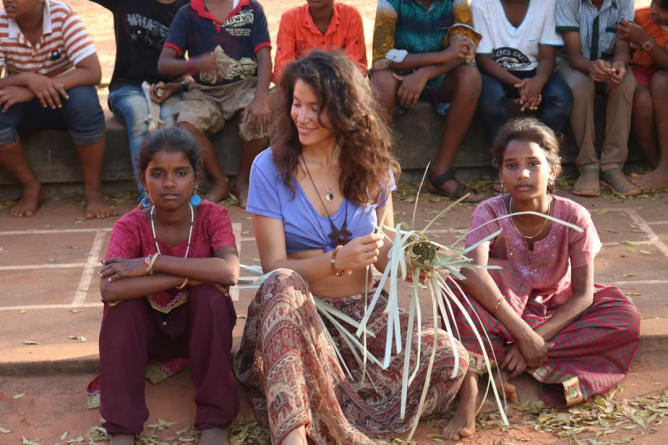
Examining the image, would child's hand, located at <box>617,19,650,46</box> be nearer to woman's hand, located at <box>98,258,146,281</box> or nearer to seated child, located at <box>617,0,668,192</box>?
seated child, located at <box>617,0,668,192</box>

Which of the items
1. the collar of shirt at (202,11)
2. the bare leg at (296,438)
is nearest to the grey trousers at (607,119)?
the collar of shirt at (202,11)

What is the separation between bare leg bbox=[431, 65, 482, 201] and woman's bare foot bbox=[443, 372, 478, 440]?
8.74 ft

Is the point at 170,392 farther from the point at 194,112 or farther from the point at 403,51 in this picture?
the point at 403,51

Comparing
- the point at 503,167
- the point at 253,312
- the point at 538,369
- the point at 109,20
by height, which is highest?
the point at 503,167

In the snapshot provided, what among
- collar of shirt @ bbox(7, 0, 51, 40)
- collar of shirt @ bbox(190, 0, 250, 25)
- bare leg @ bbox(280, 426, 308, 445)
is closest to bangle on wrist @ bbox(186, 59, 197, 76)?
collar of shirt @ bbox(190, 0, 250, 25)

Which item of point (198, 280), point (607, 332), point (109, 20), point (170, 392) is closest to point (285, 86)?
point (198, 280)

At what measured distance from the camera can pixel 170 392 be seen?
364 cm

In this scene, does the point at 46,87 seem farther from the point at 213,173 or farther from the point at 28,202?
the point at 213,173

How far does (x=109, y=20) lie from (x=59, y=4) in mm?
5422

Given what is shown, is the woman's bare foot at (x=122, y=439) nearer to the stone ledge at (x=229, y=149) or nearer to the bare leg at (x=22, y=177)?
the bare leg at (x=22, y=177)

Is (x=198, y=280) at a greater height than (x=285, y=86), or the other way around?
(x=285, y=86)

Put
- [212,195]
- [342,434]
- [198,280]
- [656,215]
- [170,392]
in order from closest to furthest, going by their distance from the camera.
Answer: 1. [342,434]
2. [198,280]
3. [170,392]
4. [656,215]
5. [212,195]

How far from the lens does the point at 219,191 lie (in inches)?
239

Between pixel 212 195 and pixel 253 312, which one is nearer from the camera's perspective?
pixel 253 312
